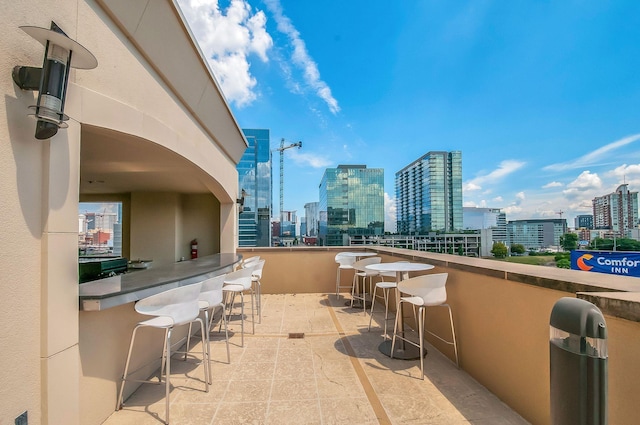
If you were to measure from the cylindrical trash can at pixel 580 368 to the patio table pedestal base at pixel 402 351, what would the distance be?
7.06ft

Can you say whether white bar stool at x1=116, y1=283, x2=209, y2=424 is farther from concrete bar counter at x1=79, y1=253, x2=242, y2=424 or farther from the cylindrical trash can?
the cylindrical trash can

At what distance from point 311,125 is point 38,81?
21.1m

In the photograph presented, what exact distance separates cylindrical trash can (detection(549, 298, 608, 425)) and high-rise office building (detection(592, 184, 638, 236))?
Answer: 4903cm

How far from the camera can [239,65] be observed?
7465 mm

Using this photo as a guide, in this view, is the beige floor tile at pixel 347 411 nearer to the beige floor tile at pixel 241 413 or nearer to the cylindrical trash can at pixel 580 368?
the beige floor tile at pixel 241 413

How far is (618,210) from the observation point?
3947 cm

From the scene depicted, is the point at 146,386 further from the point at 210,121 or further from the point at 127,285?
the point at 210,121

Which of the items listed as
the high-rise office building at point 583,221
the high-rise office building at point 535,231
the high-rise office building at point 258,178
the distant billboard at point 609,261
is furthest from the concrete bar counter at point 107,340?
the high-rise office building at point 583,221

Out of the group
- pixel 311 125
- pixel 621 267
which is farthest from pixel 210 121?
pixel 311 125

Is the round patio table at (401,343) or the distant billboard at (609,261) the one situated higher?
the round patio table at (401,343)

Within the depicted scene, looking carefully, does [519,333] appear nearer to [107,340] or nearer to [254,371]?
[254,371]

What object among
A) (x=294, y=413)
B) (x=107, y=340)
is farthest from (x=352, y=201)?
(x=107, y=340)

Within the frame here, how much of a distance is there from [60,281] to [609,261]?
17.4 meters

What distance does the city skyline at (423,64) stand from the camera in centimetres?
660
